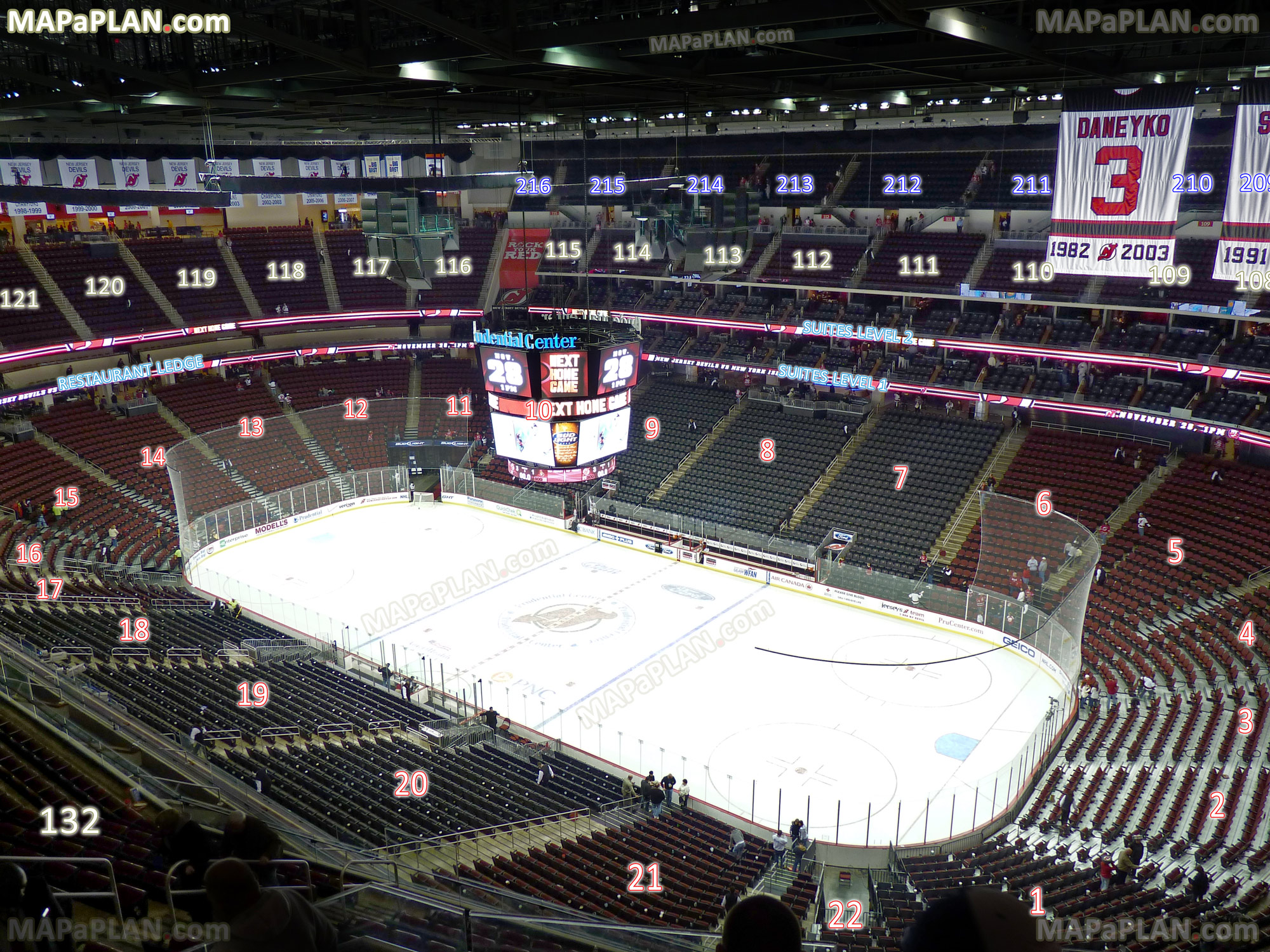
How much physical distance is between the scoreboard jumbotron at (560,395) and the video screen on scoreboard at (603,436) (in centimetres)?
2

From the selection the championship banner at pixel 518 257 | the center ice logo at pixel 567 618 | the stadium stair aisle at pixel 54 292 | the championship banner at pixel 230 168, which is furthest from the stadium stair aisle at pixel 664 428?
the stadium stair aisle at pixel 54 292

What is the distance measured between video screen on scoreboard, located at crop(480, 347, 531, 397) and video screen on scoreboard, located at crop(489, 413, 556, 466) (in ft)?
2.22

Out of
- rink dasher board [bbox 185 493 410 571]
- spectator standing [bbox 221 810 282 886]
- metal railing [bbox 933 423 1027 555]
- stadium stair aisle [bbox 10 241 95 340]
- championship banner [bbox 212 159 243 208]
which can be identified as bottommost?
rink dasher board [bbox 185 493 410 571]

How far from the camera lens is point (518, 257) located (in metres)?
45.5

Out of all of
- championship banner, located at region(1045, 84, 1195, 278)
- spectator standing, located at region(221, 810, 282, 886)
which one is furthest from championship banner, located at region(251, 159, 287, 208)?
spectator standing, located at region(221, 810, 282, 886)

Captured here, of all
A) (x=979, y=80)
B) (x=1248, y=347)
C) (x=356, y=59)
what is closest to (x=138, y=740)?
(x=356, y=59)

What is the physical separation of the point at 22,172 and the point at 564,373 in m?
17.0

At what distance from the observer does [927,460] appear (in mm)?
32125

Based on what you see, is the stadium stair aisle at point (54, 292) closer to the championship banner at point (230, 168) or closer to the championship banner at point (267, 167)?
the championship banner at point (230, 168)

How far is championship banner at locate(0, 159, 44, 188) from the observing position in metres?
25.0

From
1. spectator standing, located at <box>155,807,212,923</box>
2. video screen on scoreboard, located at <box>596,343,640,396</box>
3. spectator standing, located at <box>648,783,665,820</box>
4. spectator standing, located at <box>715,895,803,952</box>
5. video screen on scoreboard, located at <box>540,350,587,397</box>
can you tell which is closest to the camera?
spectator standing, located at <box>715,895,803,952</box>

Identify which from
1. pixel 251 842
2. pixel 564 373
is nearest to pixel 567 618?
pixel 564 373

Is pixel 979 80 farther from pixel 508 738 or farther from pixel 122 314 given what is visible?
pixel 122 314

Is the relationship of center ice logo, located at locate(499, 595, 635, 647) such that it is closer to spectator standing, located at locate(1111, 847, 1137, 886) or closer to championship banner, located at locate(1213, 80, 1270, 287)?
spectator standing, located at locate(1111, 847, 1137, 886)
